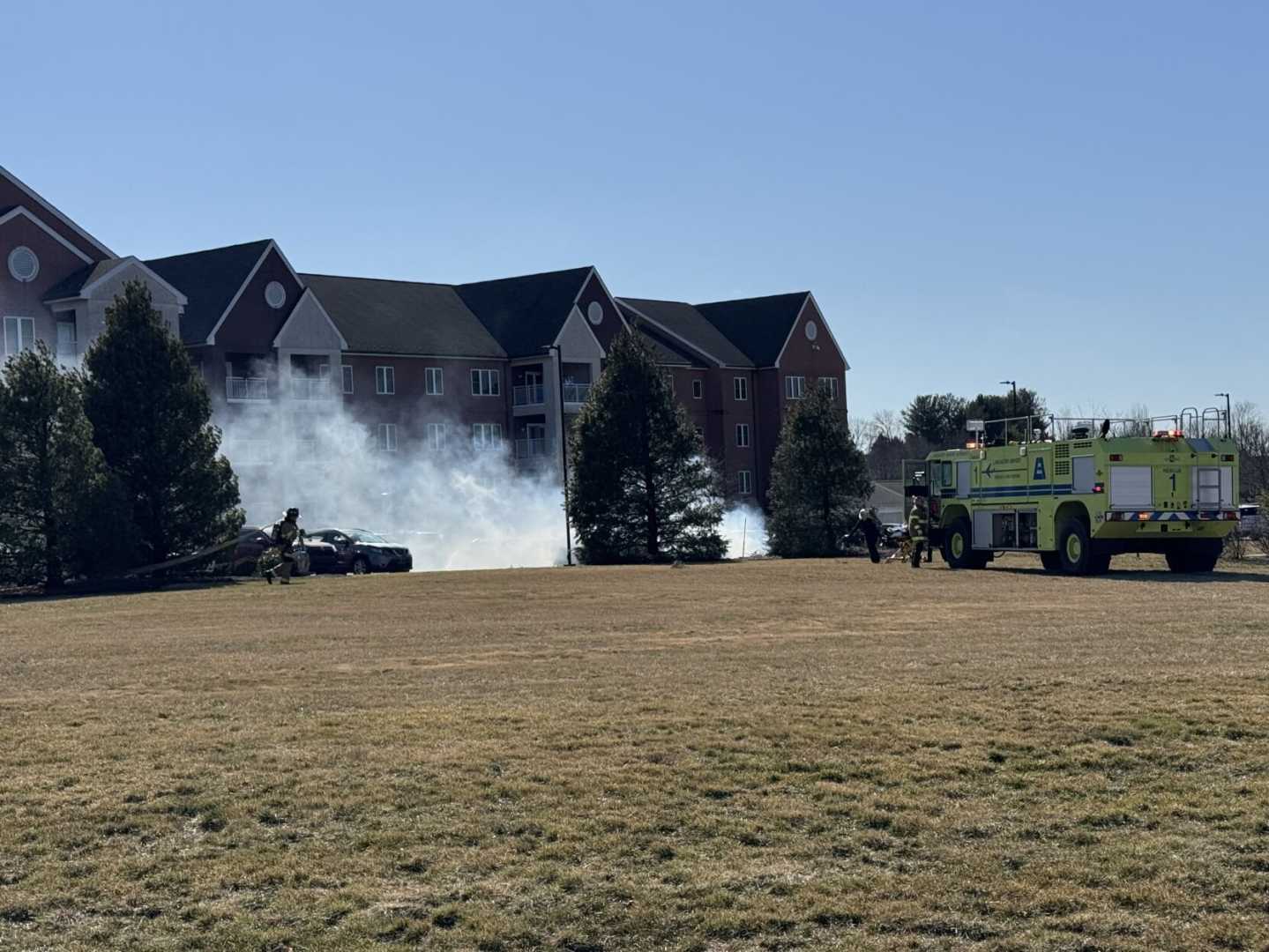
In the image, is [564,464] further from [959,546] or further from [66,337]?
[959,546]

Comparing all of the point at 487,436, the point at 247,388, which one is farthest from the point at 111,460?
the point at 487,436

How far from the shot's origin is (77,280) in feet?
198

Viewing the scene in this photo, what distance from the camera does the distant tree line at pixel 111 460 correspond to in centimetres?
3934

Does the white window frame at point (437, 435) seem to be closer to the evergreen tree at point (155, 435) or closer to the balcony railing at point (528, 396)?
the balcony railing at point (528, 396)

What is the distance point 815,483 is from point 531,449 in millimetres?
19467

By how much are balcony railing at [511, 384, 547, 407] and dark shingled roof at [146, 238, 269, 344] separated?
51.0 ft

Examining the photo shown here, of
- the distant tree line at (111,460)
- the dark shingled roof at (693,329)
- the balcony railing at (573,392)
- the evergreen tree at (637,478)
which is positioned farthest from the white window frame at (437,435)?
the distant tree line at (111,460)

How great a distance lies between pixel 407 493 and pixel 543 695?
5430cm

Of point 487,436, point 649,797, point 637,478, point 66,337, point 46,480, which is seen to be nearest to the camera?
point 649,797

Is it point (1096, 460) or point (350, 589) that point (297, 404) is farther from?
point (1096, 460)

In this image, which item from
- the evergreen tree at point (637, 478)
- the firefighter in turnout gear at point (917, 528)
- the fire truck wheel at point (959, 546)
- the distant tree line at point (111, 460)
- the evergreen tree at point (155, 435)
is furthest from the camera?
the evergreen tree at point (637, 478)

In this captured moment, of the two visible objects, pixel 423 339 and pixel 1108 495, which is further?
pixel 423 339

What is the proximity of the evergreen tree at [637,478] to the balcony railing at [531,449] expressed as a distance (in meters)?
21.6

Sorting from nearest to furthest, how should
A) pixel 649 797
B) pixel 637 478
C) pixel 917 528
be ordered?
pixel 649 797 < pixel 917 528 < pixel 637 478
